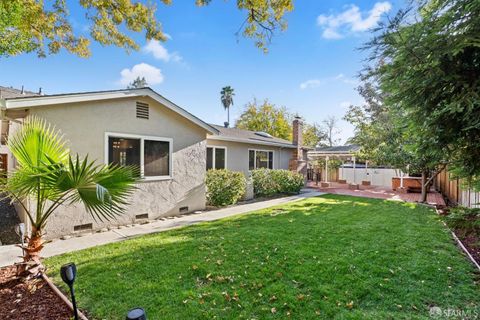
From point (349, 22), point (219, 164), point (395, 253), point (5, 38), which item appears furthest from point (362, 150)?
point (5, 38)

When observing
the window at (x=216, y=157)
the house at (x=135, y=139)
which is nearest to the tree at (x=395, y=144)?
the house at (x=135, y=139)

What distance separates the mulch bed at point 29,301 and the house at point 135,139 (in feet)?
8.80

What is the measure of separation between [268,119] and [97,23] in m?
28.1

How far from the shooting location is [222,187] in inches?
416

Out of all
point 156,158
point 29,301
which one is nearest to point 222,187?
point 156,158

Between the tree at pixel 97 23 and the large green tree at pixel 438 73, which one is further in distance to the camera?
the tree at pixel 97 23

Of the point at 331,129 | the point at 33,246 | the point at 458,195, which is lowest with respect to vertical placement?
the point at 458,195

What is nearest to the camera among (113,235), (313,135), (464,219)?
(464,219)

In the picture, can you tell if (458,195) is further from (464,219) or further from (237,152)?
(464,219)

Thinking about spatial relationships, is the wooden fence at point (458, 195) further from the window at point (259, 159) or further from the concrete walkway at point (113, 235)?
the window at point (259, 159)

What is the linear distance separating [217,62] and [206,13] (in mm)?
7090

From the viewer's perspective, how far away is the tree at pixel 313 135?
37281mm

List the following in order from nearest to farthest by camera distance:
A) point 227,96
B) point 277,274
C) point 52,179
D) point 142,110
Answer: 1. point 52,179
2. point 277,274
3. point 142,110
4. point 227,96

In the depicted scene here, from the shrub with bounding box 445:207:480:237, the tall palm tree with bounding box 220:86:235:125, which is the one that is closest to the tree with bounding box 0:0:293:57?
the shrub with bounding box 445:207:480:237
